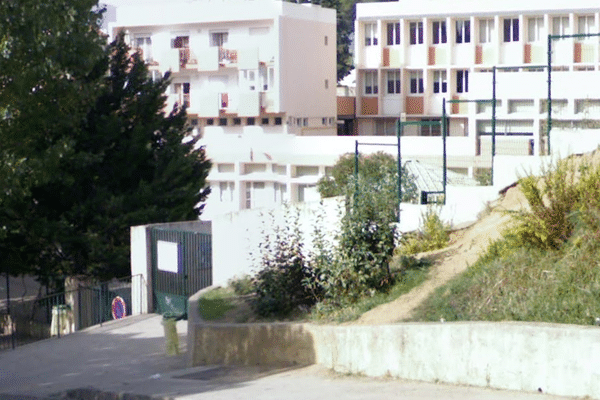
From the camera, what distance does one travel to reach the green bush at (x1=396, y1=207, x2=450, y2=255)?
693 inches

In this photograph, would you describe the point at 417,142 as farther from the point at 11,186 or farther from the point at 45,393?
the point at 45,393

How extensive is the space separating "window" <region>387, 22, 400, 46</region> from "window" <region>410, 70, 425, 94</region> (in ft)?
6.45

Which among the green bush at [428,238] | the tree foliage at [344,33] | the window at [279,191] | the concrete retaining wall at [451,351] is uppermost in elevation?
the tree foliage at [344,33]

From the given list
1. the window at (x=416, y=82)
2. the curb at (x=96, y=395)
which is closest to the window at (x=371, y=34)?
the window at (x=416, y=82)

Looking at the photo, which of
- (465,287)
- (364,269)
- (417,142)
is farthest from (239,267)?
(417,142)

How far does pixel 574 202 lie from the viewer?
14562mm

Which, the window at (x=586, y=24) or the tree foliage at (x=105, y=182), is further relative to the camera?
the window at (x=586, y=24)

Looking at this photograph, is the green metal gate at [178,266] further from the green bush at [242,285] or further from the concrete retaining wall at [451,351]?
the concrete retaining wall at [451,351]

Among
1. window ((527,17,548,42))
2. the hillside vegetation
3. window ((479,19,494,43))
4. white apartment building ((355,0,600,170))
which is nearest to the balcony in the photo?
white apartment building ((355,0,600,170))

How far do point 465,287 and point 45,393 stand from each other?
7294 mm

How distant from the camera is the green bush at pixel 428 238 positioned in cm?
1761

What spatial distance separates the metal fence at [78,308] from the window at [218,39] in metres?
32.6

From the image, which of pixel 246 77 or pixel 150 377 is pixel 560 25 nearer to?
pixel 246 77

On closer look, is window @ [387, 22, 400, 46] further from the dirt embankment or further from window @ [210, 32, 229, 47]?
the dirt embankment
